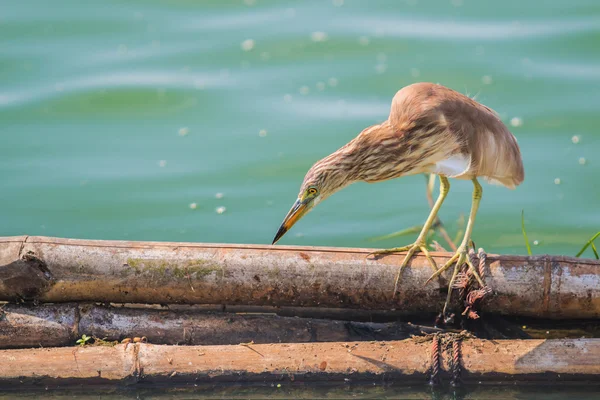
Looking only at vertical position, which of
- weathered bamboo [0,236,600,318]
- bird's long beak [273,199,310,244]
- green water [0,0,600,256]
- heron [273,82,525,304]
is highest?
green water [0,0,600,256]

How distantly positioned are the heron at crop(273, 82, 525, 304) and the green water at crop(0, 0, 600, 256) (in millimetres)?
1323

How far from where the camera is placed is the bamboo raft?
10.8ft

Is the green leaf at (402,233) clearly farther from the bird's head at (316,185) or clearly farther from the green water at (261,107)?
the bird's head at (316,185)

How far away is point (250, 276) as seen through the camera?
3404 millimetres

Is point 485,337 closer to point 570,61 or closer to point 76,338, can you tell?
point 76,338

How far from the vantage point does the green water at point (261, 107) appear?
5.25 m

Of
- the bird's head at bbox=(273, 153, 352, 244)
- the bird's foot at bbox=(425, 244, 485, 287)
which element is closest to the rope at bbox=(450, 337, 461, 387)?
the bird's foot at bbox=(425, 244, 485, 287)

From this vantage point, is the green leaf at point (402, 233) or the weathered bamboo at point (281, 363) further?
the green leaf at point (402, 233)

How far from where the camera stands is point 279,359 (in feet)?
10.8

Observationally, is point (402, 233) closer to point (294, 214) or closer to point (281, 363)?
point (294, 214)

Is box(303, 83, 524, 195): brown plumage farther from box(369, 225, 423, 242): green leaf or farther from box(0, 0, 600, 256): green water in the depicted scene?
box(0, 0, 600, 256): green water

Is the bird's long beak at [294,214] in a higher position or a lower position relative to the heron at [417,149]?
lower

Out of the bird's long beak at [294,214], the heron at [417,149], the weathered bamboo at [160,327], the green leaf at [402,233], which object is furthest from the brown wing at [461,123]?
the green leaf at [402,233]

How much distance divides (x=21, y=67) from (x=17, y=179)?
174cm
